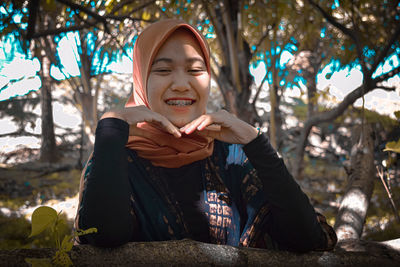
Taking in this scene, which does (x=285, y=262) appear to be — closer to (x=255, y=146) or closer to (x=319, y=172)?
(x=255, y=146)

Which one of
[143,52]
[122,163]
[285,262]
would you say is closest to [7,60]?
[143,52]

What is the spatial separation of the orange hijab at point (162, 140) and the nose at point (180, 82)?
0.59 feet

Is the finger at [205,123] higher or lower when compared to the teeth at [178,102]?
lower

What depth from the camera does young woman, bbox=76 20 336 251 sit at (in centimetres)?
160

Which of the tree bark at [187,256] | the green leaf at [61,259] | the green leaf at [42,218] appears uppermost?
the green leaf at [42,218]

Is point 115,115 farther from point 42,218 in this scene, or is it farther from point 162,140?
point 42,218

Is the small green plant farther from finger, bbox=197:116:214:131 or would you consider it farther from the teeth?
the teeth

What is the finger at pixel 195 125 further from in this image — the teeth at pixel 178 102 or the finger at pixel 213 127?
the teeth at pixel 178 102

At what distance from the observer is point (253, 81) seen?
15.4 feet

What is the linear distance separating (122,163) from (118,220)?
26 centimetres

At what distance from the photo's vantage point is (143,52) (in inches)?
75.1

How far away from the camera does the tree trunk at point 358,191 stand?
8.30ft

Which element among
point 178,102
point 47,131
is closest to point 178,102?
point 178,102

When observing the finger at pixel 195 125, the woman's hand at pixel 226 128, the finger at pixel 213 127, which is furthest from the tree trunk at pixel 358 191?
the finger at pixel 195 125
